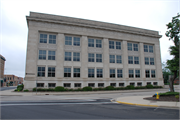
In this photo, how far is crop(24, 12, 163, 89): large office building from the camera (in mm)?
31766

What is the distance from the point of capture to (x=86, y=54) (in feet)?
115

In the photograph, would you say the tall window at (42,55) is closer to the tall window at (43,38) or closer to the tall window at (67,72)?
the tall window at (43,38)

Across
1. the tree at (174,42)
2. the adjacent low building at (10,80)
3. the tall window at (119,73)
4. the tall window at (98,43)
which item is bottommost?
the adjacent low building at (10,80)

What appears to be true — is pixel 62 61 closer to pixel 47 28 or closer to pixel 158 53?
pixel 47 28

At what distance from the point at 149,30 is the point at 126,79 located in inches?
724

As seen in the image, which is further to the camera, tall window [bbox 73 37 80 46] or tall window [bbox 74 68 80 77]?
tall window [bbox 73 37 80 46]

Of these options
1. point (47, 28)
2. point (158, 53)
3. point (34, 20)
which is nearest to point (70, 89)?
point (47, 28)

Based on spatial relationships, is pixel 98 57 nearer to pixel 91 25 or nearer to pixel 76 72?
pixel 76 72

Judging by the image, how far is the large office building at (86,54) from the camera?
31.8 metres

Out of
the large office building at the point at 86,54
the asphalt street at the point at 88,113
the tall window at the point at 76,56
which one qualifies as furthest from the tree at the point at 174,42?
the tall window at the point at 76,56

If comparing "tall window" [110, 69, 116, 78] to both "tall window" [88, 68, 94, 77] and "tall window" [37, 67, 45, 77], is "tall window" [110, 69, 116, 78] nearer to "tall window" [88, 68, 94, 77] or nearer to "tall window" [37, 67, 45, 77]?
"tall window" [88, 68, 94, 77]

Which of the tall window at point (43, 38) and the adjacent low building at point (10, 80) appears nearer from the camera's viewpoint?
the tall window at point (43, 38)

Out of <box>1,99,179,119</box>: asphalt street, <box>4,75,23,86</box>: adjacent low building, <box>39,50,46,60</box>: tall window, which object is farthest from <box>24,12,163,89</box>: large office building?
<box>4,75,23,86</box>: adjacent low building

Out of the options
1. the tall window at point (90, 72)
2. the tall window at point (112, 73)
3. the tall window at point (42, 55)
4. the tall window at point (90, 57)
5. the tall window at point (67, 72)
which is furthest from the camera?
the tall window at point (112, 73)
